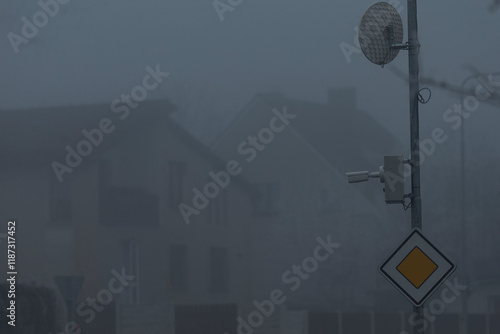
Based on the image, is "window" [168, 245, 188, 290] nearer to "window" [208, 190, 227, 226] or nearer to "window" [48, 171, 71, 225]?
"window" [208, 190, 227, 226]

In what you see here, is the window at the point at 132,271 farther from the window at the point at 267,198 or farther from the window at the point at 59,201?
the window at the point at 267,198

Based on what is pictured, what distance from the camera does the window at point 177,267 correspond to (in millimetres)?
6719

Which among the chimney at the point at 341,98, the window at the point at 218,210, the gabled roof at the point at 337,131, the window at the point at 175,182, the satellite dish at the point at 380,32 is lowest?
the window at the point at 218,210

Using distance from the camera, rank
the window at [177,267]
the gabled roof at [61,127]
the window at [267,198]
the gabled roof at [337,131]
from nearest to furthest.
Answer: the gabled roof at [337,131] < the window at [267,198] < the window at [177,267] < the gabled roof at [61,127]

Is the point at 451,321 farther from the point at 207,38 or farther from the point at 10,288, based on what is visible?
the point at 10,288

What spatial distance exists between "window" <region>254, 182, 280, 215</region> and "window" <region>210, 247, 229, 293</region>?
0.42m

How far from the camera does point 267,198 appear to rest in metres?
6.64

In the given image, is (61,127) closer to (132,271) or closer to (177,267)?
(132,271)

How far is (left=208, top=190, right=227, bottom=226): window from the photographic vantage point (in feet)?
21.7

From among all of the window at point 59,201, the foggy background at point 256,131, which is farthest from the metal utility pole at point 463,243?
the window at point 59,201

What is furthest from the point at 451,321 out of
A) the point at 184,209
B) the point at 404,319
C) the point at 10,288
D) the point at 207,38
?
the point at 10,288

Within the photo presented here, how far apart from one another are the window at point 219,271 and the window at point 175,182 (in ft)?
1.66

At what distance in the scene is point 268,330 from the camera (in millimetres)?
6523

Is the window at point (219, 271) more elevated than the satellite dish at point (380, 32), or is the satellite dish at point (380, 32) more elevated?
the satellite dish at point (380, 32)
